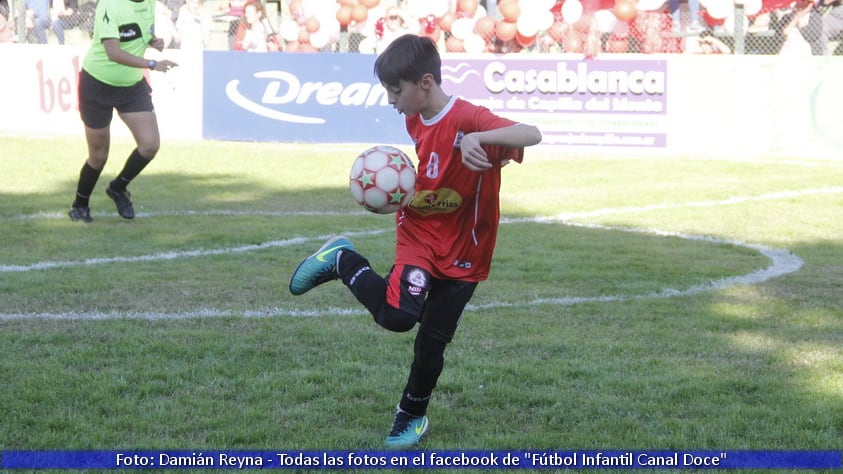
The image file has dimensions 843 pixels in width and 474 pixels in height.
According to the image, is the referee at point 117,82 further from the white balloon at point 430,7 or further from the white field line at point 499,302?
the white balloon at point 430,7

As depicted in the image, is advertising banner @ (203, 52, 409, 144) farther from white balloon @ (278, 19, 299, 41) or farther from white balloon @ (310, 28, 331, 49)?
white balloon @ (278, 19, 299, 41)

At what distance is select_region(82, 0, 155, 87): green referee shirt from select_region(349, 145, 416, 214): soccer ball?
5.36 metres


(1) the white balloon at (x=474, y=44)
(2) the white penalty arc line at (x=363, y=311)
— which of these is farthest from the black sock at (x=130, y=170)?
(1) the white balloon at (x=474, y=44)

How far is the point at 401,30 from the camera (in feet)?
58.7

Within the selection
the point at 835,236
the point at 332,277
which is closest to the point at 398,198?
the point at 332,277

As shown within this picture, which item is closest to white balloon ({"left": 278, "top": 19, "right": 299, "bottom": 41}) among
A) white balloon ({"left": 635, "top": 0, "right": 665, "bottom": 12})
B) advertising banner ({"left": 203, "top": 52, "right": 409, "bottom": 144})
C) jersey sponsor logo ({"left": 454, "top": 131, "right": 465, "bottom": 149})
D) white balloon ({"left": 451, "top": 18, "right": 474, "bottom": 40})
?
advertising banner ({"left": 203, "top": 52, "right": 409, "bottom": 144})

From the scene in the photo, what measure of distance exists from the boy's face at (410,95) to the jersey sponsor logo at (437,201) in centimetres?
32

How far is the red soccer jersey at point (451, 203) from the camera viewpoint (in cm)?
413

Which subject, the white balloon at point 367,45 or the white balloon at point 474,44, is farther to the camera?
the white balloon at point 367,45

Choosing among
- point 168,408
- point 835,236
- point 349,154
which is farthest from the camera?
point 349,154

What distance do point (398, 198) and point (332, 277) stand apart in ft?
1.89

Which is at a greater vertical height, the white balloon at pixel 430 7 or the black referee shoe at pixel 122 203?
the white balloon at pixel 430 7

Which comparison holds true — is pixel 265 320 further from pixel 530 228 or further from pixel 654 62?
pixel 654 62

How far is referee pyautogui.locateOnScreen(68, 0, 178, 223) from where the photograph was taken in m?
9.02
